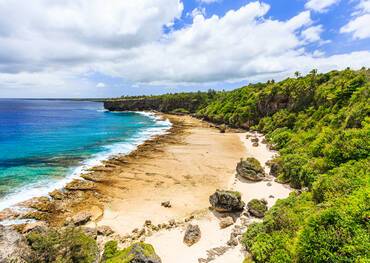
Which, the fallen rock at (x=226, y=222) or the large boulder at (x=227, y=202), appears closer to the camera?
the fallen rock at (x=226, y=222)

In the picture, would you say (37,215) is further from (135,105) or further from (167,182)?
(135,105)

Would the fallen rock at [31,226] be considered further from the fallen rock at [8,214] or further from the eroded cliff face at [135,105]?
the eroded cliff face at [135,105]

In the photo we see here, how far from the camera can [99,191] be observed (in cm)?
2836

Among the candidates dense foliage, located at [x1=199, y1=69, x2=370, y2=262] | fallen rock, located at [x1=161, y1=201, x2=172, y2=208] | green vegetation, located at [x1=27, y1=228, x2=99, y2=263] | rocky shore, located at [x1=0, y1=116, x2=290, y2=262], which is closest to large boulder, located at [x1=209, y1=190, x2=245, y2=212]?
rocky shore, located at [x1=0, y1=116, x2=290, y2=262]

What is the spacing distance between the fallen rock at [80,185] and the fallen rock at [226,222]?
17.2m

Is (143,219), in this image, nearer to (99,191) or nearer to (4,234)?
(99,191)

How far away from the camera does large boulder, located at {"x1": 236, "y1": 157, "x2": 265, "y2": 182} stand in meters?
29.5

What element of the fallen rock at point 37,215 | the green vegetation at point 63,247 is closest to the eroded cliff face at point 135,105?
the fallen rock at point 37,215

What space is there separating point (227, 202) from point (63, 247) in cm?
1401

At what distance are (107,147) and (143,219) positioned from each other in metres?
31.6

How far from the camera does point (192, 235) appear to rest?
18.4 metres

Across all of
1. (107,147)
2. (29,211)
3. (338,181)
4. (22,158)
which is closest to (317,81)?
(338,181)

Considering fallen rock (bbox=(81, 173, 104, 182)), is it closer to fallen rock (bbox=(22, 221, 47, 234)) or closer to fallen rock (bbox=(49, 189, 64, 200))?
fallen rock (bbox=(49, 189, 64, 200))

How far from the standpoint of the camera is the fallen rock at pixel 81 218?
2138 cm
